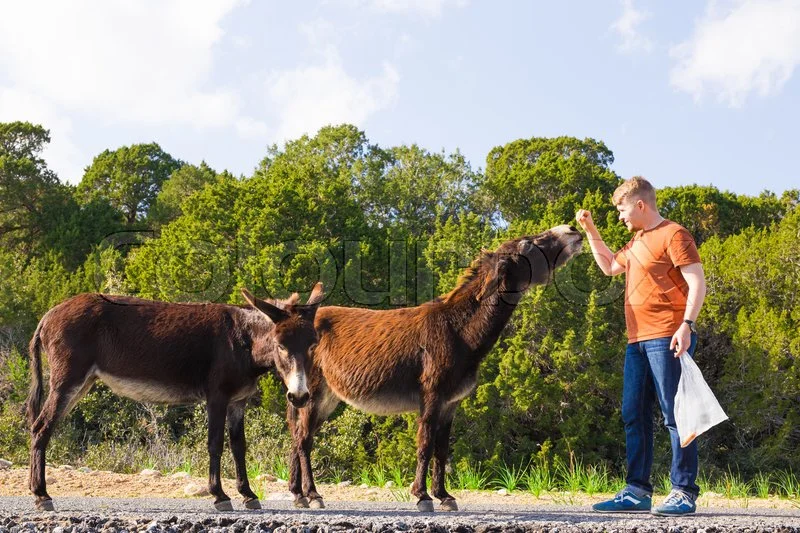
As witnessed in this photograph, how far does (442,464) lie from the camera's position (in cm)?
724

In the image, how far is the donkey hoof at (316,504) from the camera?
719cm

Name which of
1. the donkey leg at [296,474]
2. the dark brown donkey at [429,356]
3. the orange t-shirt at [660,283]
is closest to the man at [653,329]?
the orange t-shirt at [660,283]

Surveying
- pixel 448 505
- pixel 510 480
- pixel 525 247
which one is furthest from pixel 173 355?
pixel 510 480

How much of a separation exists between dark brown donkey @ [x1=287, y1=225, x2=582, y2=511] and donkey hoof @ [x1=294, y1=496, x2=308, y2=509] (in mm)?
10

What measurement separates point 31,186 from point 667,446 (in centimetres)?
3184

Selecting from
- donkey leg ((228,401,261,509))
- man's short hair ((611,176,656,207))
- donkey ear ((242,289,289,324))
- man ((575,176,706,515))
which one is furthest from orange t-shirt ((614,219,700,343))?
donkey leg ((228,401,261,509))

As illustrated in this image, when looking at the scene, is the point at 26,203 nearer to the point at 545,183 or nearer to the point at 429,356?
the point at 545,183

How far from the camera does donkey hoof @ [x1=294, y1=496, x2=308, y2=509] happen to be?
23.8ft

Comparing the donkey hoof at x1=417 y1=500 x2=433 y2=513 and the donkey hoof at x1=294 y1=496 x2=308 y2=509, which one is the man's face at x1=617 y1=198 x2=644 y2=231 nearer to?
the donkey hoof at x1=417 y1=500 x2=433 y2=513

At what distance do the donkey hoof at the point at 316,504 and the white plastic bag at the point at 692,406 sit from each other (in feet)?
10.1

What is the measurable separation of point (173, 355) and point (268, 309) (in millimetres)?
1015

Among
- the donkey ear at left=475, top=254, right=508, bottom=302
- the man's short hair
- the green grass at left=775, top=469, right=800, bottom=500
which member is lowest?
the green grass at left=775, top=469, right=800, bottom=500

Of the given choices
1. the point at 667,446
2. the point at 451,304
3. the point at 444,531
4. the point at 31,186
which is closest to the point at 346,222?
the point at 667,446

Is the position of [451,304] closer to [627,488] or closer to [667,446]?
[627,488]
